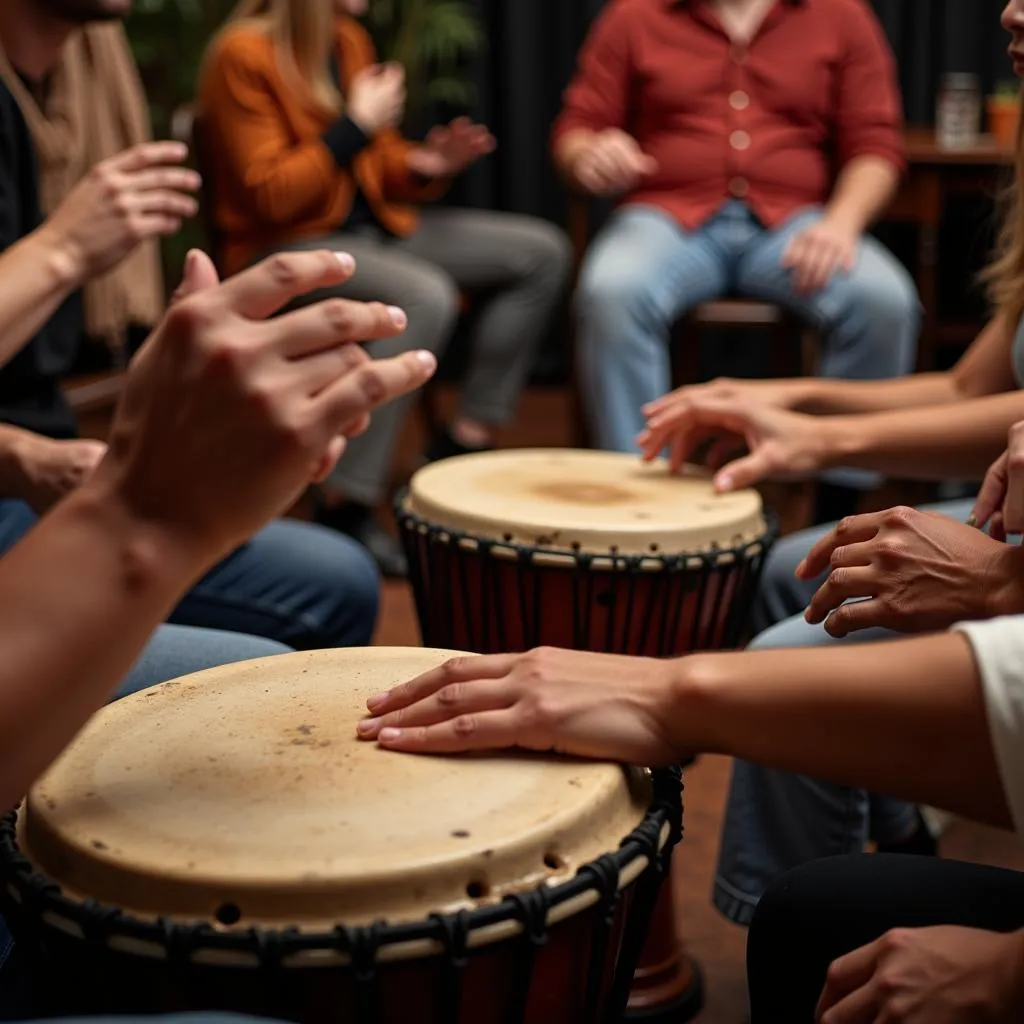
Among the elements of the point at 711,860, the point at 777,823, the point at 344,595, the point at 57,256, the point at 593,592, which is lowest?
the point at 711,860

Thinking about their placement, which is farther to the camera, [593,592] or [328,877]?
[593,592]

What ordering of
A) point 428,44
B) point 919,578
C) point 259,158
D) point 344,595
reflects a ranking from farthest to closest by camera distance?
point 428,44, point 259,158, point 344,595, point 919,578

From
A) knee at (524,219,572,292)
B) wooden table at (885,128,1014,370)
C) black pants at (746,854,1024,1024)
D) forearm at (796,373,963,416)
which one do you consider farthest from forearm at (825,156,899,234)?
black pants at (746,854,1024,1024)

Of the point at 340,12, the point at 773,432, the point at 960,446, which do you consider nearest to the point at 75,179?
the point at 340,12

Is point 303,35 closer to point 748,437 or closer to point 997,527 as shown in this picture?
point 748,437

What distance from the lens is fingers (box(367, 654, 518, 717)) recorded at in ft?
2.91

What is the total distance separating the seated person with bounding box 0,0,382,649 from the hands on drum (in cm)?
44

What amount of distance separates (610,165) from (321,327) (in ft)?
7.28

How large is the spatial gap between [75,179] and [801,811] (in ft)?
5.47

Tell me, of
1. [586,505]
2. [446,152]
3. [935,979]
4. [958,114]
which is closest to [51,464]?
[586,505]

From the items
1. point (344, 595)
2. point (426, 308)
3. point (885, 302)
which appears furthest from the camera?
point (426, 308)

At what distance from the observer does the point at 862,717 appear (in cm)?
78

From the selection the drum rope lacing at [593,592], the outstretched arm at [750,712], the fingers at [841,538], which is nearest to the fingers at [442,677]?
the outstretched arm at [750,712]

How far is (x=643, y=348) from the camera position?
2.73 m
